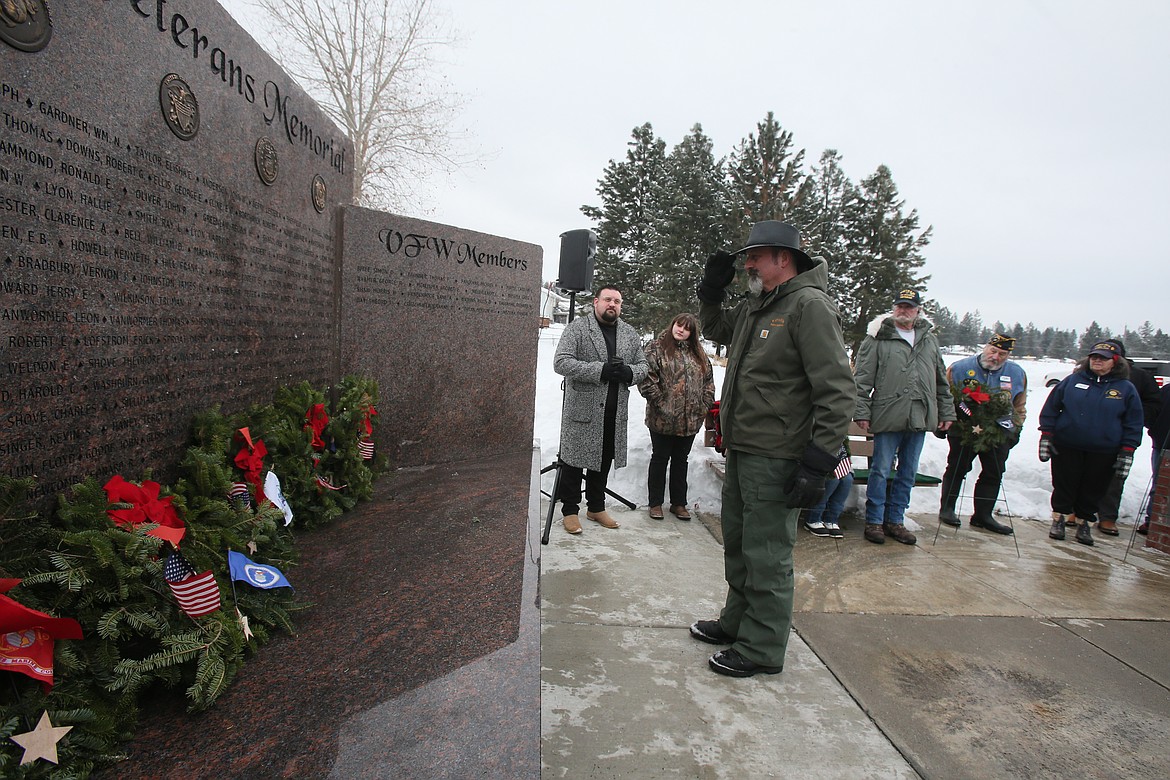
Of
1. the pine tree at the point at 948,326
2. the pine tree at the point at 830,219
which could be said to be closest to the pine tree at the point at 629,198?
the pine tree at the point at 830,219

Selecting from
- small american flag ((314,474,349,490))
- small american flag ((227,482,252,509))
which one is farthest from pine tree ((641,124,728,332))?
small american flag ((227,482,252,509))

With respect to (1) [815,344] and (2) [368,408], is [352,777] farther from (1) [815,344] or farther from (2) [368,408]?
(2) [368,408]

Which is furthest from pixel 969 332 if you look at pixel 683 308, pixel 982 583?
pixel 982 583

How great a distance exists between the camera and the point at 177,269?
262cm

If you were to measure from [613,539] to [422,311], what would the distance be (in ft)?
8.47

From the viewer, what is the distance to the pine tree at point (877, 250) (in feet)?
77.4

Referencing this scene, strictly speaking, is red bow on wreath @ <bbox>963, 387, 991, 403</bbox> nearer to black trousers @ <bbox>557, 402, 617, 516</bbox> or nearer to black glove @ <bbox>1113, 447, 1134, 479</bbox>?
black glove @ <bbox>1113, 447, 1134, 479</bbox>

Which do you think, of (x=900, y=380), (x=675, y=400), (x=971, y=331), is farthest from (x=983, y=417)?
(x=971, y=331)

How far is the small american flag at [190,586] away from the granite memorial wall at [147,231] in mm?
634

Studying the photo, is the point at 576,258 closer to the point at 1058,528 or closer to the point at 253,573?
the point at 253,573

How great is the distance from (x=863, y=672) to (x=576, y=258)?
372cm

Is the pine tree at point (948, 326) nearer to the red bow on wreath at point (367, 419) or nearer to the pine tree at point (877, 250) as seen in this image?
the pine tree at point (877, 250)

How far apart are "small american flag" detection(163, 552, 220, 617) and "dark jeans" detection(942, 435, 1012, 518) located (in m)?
6.09

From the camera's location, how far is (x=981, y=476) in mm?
5871
